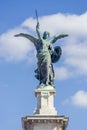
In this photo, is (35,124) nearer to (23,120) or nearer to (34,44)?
(23,120)

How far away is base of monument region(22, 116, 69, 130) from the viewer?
50250 mm

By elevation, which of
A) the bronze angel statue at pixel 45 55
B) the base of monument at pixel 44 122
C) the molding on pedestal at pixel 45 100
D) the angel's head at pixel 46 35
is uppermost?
the angel's head at pixel 46 35

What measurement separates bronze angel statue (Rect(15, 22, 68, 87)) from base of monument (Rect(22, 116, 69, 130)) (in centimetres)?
358

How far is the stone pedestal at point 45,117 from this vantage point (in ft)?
165

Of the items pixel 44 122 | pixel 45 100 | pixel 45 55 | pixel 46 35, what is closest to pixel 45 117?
pixel 44 122

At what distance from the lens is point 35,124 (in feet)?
165

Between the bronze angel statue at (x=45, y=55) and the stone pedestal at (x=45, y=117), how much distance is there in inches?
41.2

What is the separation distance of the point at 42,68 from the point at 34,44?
2456 mm

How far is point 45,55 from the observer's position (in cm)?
5353

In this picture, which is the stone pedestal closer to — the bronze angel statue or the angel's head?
the bronze angel statue

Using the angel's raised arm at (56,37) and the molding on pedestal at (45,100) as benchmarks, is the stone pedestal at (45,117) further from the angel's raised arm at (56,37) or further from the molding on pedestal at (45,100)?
the angel's raised arm at (56,37)

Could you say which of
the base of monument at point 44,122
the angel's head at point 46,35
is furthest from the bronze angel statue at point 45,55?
the base of monument at point 44,122

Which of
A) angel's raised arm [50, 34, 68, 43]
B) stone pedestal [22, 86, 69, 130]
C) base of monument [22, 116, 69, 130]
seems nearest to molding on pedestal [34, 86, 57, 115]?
stone pedestal [22, 86, 69, 130]

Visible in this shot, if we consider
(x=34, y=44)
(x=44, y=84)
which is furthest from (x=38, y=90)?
(x=34, y=44)
